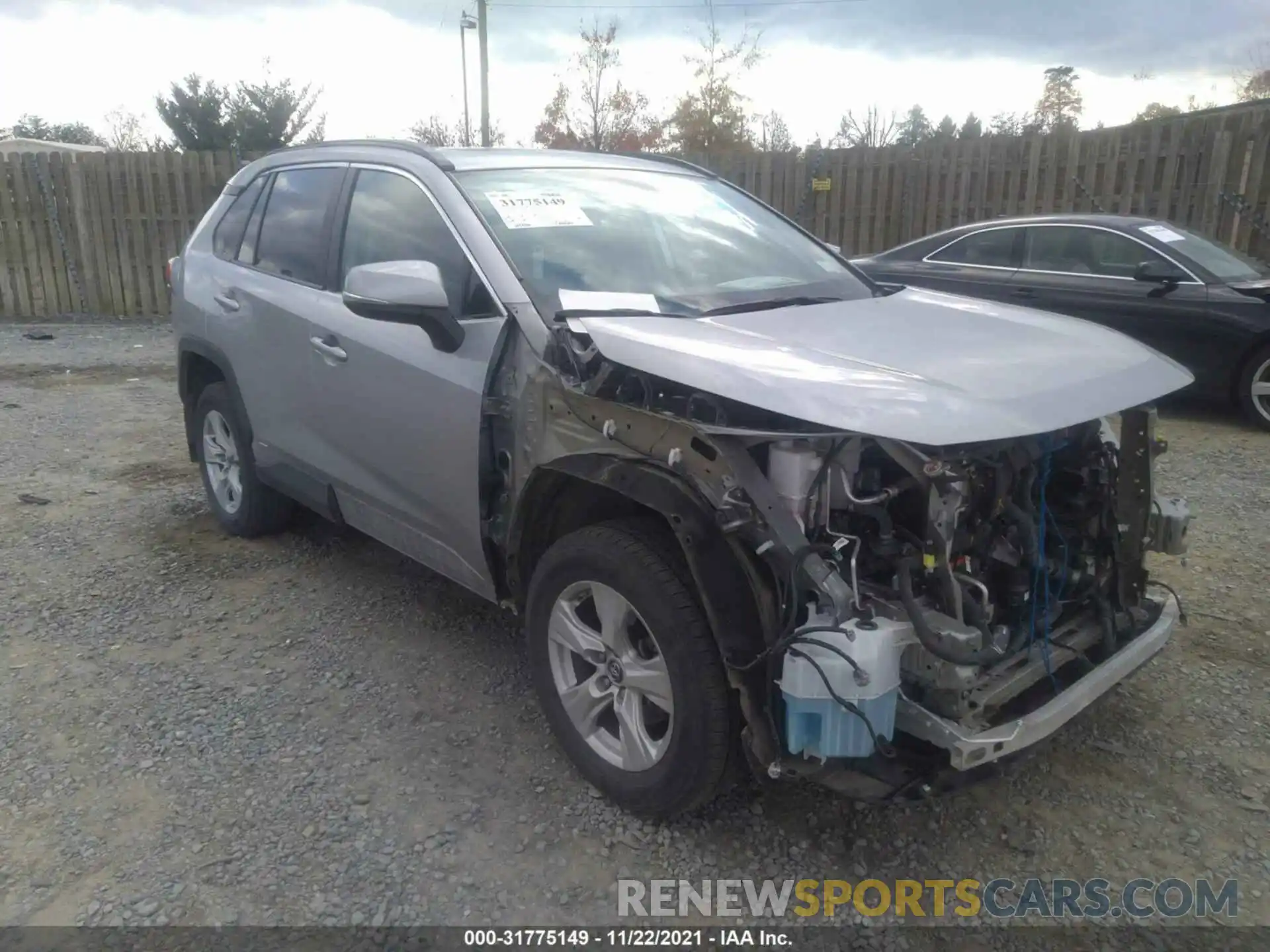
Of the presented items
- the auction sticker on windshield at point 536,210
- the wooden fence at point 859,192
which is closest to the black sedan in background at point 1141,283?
the wooden fence at point 859,192

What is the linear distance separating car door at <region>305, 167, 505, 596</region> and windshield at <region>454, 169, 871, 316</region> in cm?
21

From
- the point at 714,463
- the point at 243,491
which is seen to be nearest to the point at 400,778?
the point at 714,463

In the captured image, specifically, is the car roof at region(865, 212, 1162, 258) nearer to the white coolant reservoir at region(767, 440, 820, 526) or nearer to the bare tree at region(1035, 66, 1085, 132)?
the white coolant reservoir at region(767, 440, 820, 526)

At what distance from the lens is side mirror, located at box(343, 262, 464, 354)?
9.82 ft

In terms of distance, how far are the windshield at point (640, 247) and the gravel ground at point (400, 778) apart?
153cm

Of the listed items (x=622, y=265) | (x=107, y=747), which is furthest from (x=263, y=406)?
(x=622, y=265)

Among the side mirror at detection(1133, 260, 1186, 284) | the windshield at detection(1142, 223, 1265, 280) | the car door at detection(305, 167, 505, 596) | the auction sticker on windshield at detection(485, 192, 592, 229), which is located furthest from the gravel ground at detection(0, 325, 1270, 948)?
the windshield at detection(1142, 223, 1265, 280)

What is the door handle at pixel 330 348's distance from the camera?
Answer: 3691 millimetres

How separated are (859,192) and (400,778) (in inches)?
437

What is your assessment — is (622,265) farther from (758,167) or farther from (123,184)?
(123,184)

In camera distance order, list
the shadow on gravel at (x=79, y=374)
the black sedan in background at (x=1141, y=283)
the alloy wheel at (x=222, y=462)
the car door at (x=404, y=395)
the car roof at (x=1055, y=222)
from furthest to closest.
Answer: the shadow on gravel at (x=79, y=374) < the car roof at (x=1055, y=222) < the black sedan in background at (x=1141, y=283) < the alloy wheel at (x=222, y=462) < the car door at (x=404, y=395)

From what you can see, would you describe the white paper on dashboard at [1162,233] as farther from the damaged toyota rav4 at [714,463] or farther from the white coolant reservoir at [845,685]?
the white coolant reservoir at [845,685]

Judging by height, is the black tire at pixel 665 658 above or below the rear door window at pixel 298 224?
below

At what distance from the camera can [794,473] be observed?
94.7 inches
